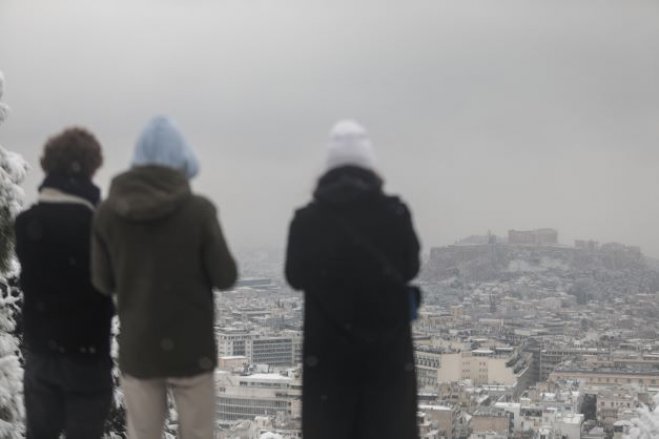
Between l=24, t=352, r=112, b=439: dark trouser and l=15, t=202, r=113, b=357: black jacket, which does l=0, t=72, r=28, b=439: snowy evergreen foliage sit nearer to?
l=24, t=352, r=112, b=439: dark trouser

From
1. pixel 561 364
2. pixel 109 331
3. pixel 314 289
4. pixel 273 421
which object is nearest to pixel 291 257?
pixel 314 289

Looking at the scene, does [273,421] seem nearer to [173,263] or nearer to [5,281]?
[5,281]

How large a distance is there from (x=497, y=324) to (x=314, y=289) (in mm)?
27347

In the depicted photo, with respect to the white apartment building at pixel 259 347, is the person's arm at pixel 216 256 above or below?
above

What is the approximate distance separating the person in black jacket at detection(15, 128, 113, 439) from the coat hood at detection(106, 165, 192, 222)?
370 millimetres

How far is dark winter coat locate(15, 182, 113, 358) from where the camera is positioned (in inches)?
155

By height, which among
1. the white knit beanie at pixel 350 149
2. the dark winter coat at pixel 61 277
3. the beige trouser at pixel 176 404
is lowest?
the beige trouser at pixel 176 404

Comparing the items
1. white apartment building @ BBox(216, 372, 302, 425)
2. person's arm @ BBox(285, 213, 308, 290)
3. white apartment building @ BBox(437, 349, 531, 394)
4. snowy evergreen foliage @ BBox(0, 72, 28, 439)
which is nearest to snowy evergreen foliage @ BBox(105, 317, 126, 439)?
snowy evergreen foliage @ BBox(0, 72, 28, 439)

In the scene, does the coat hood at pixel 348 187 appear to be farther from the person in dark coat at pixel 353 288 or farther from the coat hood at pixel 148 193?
the coat hood at pixel 148 193

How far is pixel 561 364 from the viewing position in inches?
1089

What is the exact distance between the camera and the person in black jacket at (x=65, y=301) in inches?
155

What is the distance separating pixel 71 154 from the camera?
404cm

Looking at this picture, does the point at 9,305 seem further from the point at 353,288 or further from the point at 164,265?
the point at 353,288

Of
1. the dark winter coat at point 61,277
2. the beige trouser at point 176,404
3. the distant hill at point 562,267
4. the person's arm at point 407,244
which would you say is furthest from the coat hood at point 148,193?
the distant hill at point 562,267
